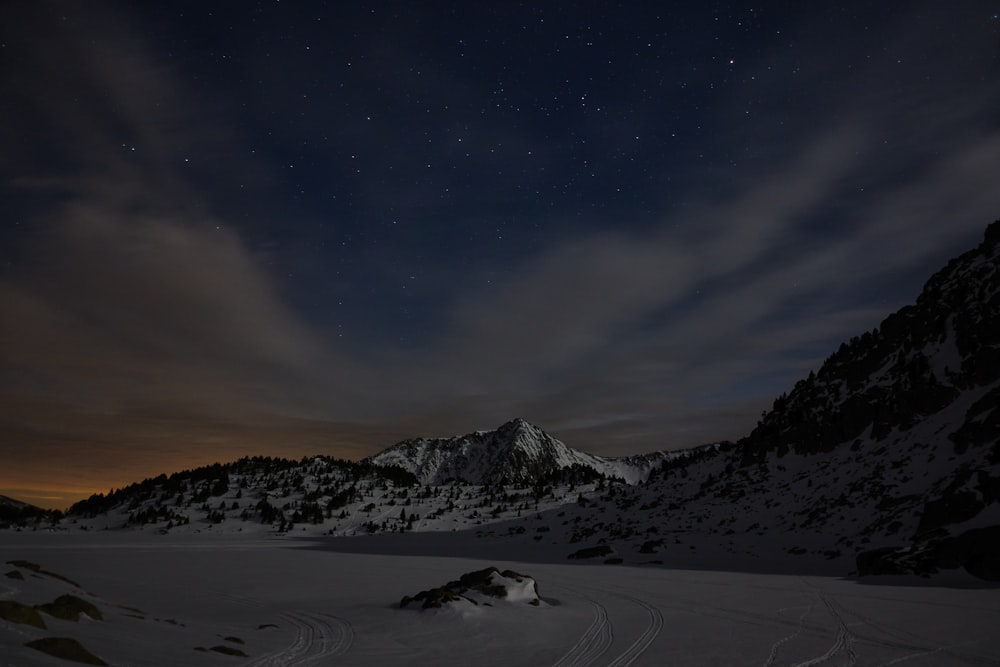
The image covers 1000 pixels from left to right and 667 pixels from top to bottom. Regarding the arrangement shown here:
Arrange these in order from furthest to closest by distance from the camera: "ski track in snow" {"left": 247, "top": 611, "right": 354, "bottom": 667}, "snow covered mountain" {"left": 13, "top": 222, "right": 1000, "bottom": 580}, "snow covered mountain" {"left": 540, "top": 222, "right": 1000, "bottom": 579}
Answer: "snow covered mountain" {"left": 13, "top": 222, "right": 1000, "bottom": 580} → "snow covered mountain" {"left": 540, "top": 222, "right": 1000, "bottom": 579} → "ski track in snow" {"left": 247, "top": 611, "right": 354, "bottom": 667}

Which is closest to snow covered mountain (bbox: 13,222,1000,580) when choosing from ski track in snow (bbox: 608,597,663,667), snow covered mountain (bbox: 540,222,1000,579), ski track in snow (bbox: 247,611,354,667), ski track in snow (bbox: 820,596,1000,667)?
snow covered mountain (bbox: 540,222,1000,579)

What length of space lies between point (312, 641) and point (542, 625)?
764 cm

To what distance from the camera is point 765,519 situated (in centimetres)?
6425

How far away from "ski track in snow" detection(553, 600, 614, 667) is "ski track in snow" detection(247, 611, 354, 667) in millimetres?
6159

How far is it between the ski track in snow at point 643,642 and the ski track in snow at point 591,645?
620 mm

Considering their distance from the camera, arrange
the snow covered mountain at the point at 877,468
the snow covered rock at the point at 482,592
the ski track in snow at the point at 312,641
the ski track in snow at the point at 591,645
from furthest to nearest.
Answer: the snow covered mountain at the point at 877,468, the snow covered rock at the point at 482,592, the ski track in snow at the point at 591,645, the ski track in snow at the point at 312,641

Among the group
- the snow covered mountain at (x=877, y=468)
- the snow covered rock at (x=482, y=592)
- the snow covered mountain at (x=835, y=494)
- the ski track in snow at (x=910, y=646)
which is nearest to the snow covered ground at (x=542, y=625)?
the ski track in snow at (x=910, y=646)

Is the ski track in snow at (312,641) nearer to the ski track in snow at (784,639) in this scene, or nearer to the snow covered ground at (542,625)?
A: the snow covered ground at (542,625)

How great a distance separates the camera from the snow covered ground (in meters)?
12.2

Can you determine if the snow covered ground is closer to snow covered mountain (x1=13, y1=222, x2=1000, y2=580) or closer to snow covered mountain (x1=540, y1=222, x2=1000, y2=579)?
snow covered mountain (x1=540, y1=222, x2=1000, y2=579)

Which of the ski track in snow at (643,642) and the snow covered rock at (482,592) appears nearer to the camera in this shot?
the ski track in snow at (643,642)

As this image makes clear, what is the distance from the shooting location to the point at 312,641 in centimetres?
1492

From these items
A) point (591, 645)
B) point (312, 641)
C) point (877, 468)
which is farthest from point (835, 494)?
point (312, 641)

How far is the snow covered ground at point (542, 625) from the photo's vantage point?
12.2 metres
